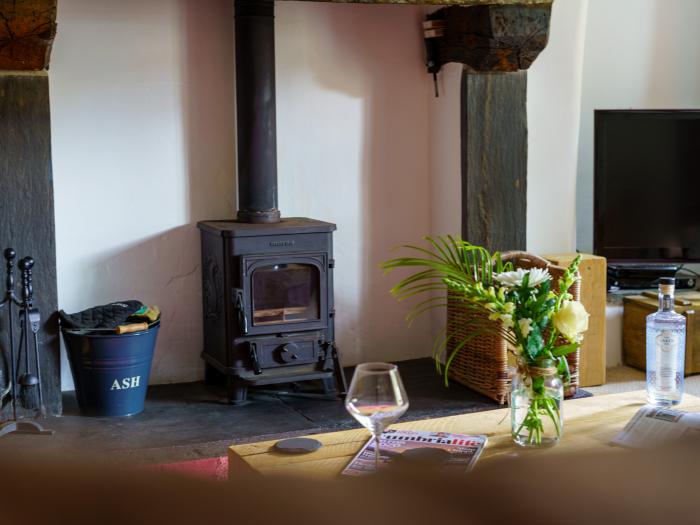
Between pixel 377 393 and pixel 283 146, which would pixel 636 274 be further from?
pixel 377 393

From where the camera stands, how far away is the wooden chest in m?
4.66

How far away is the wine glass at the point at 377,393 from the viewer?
1.77m

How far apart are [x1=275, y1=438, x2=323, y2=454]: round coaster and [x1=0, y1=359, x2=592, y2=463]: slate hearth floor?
4.53ft

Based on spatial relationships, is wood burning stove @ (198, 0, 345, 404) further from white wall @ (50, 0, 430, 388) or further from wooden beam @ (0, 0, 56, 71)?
wooden beam @ (0, 0, 56, 71)

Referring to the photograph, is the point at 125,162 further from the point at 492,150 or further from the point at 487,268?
the point at 487,268

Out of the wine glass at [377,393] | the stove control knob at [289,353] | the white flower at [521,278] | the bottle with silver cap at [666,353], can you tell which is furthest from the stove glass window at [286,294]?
the wine glass at [377,393]

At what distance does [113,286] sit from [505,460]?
4.10m

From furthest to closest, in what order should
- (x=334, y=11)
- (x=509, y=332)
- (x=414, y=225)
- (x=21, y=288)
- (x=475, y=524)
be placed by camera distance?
(x=414, y=225), (x=334, y=11), (x=21, y=288), (x=509, y=332), (x=475, y=524)

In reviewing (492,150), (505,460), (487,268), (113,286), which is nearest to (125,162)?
(113,286)

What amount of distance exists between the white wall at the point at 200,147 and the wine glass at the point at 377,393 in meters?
2.75

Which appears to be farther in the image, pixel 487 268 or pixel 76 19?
pixel 76 19

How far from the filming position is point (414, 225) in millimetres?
4914

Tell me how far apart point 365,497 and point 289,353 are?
3778mm

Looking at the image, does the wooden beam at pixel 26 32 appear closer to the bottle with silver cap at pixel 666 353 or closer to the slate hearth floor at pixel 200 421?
the slate hearth floor at pixel 200 421
